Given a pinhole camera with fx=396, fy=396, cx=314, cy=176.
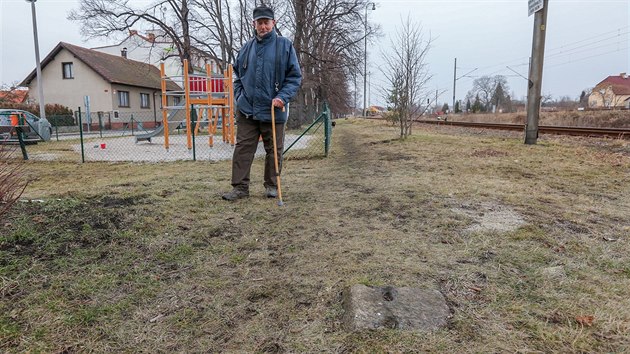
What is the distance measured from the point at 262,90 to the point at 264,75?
0.16 metres

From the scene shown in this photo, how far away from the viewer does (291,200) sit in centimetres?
426

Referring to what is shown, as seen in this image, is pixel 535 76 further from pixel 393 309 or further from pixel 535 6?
pixel 393 309

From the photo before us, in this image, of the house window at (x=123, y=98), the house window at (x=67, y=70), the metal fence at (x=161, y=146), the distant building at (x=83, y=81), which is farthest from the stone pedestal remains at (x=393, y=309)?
the house window at (x=67, y=70)

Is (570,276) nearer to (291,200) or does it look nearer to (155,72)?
(291,200)

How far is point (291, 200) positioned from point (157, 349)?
2654 mm

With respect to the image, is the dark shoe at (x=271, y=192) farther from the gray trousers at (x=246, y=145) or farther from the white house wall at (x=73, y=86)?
the white house wall at (x=73, y=86)

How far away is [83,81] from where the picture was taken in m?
30.7

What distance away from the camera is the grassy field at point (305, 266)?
1.74 meters

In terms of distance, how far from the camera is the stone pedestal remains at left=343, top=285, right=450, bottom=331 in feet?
5.92

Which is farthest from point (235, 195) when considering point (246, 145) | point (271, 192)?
point (246, 145)

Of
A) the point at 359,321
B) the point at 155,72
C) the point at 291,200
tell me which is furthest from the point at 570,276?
the point at 155,72

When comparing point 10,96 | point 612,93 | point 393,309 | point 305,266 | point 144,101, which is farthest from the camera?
point 612,93

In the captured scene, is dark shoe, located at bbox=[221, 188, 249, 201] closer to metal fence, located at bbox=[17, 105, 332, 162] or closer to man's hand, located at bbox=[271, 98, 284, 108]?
man's hand, located at bbox=[271, 98, 284, 108]

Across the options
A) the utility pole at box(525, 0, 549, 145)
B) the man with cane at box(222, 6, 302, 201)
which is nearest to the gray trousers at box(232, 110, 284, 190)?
the man with cane at box(222, 6, 302, 201)
